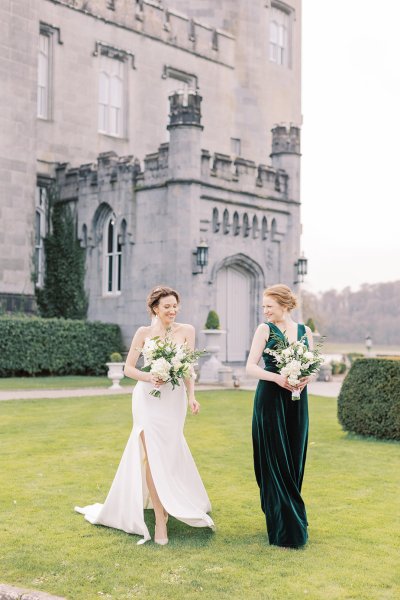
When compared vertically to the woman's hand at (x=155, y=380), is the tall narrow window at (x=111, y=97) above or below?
above

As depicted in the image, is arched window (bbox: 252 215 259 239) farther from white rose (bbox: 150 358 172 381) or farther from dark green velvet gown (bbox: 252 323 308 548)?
white rose (bbox: 150 358 172 381)

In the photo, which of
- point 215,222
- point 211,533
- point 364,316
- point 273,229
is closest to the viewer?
point 211,533

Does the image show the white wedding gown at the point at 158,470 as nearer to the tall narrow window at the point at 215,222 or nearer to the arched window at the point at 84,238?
the tall narrow window at the point at 215,222

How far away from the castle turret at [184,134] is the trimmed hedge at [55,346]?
505cm

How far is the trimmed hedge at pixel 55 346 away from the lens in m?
20.3

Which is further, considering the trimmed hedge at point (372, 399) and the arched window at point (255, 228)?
the arched window at point (255, 228)

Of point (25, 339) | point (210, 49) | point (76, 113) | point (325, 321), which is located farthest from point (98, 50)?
point (325, 321)

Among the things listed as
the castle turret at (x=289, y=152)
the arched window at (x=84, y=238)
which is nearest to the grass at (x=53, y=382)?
the arched window at (x=84, y=238)

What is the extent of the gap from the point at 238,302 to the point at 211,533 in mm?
17670

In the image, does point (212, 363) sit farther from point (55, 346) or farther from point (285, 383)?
point (285, 383)

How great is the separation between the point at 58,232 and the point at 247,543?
19395 mm

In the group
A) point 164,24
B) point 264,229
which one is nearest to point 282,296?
point 264,229

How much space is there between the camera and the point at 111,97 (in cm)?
2666

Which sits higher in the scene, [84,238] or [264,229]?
[264,229]
